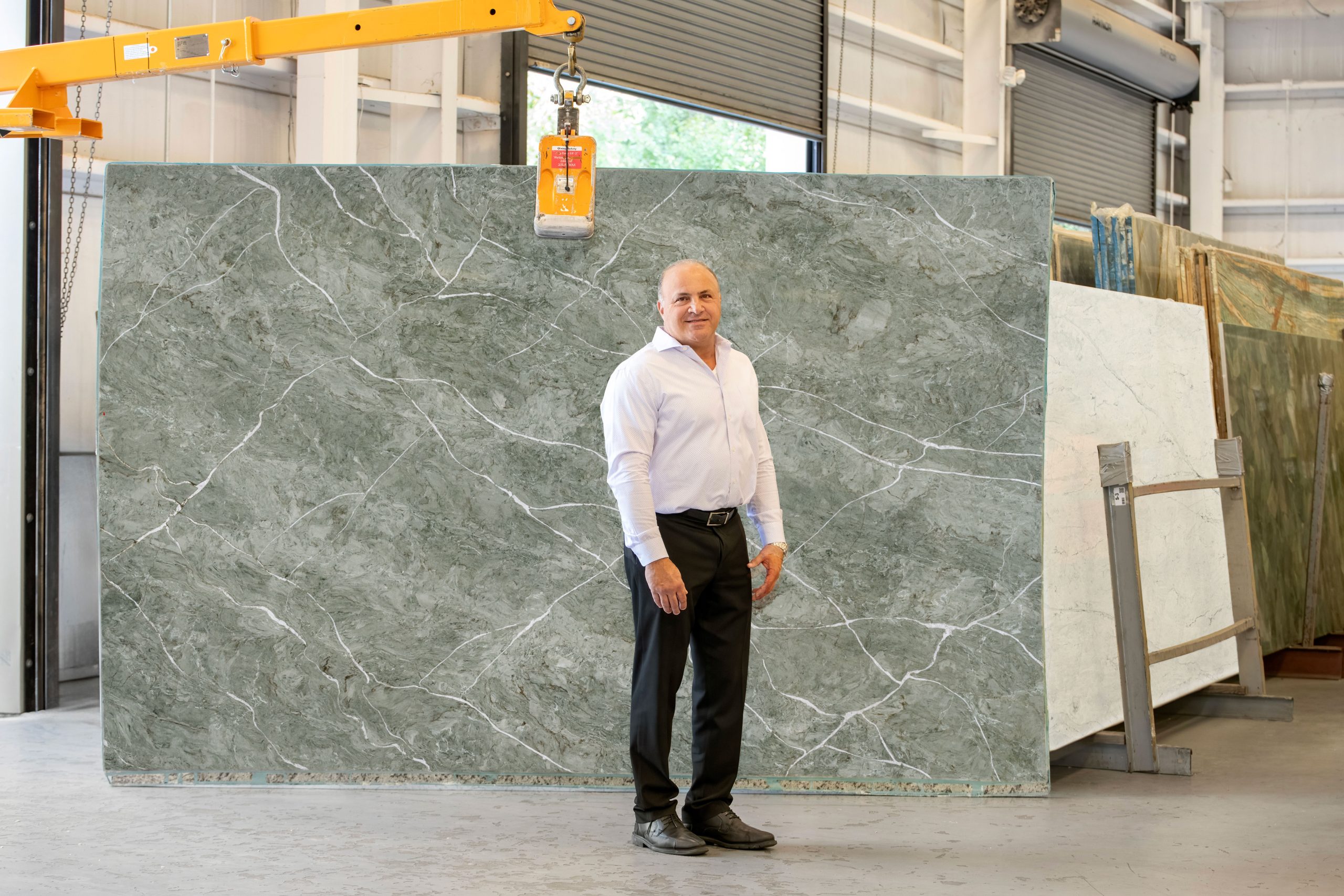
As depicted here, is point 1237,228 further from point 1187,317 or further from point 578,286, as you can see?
point 578,286

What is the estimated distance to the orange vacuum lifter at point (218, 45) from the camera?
3939 mm

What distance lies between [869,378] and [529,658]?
129cm

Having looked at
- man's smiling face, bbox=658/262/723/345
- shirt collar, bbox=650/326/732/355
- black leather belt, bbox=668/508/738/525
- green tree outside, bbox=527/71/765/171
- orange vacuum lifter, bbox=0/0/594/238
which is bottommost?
black leather belt, bbox=668/508/738/525

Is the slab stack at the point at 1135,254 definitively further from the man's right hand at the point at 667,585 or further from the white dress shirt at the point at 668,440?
the man's right hand at the point at 667,585

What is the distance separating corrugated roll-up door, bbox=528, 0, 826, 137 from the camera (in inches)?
244

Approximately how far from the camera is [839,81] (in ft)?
26.0

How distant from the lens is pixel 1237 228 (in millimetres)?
11203

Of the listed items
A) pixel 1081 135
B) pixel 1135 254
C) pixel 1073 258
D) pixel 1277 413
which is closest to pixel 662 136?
pixel 1081 135

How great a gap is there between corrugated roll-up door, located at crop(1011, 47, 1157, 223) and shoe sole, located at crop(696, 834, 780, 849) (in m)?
6.71

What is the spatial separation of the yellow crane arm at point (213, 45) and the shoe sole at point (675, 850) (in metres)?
2.38

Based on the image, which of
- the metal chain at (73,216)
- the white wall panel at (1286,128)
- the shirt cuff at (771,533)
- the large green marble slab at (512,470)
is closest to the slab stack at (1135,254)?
the large green marble slab at (512,470)

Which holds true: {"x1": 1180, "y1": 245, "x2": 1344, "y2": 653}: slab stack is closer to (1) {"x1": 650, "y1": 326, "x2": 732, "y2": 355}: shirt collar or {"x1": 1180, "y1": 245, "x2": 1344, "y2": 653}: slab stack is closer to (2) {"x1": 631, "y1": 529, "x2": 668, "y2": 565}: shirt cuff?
(1) {"x1": 650, "y1": 326, "x2": 732, "y2": 355}: shirt collar

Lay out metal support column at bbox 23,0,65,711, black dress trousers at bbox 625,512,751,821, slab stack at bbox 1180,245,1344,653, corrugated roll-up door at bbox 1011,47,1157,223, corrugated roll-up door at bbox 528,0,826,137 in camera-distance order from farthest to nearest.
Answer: corrugated roll-up door at bbox 1011,47,1157,223 → corrugated roll-up door at bbox 528,0,826,137 → slab stack at bbox 1180,245,1344,653 → metal support column at bbox 23,0,65,711 → black dress trousers at bbox 625,512,751,821

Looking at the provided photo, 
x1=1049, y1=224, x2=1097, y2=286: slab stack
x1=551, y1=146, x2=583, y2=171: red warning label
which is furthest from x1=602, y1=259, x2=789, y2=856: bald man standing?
x1=1049, y1=224, x2=1097, y2=286: slab stack
